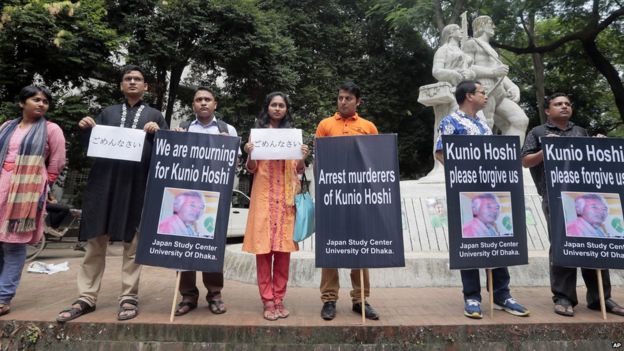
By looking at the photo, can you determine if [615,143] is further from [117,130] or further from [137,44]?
[137,44]

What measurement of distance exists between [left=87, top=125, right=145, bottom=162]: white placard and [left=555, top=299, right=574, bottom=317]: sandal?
3.78 meters

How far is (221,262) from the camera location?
3414 millimetres

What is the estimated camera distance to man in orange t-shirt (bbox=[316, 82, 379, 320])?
11.6ft

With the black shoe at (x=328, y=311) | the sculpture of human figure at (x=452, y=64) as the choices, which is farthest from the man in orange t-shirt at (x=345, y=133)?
the sculpture of human figure at (x=452, y=64)

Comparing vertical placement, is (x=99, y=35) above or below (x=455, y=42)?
above

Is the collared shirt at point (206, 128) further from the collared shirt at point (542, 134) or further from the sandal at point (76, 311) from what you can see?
the collared shirt at point (542, 134)

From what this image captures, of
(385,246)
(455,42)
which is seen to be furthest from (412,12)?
(385,246)

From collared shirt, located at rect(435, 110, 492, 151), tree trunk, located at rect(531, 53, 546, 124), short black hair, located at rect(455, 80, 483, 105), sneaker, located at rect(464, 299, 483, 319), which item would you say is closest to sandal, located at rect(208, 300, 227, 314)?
sneaker, located at rect(464, 299, 483, 319)

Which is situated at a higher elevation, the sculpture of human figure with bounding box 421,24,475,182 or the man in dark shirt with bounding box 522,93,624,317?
the sculpture of human figure with bounding box 421,24,475,182

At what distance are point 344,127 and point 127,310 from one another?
2.39m

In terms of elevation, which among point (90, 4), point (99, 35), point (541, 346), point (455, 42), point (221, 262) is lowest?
point (541, 346)

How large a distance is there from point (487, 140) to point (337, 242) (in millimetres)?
1551

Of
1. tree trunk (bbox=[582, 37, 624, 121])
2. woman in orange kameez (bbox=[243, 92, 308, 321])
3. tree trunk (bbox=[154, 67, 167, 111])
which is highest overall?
tree trunk (bbox=[582, 37, 624, 121])

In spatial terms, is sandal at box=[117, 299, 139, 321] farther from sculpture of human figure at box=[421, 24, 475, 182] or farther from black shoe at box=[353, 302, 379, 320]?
sculpture of human figure at box=[421, 24, 475, 182]
